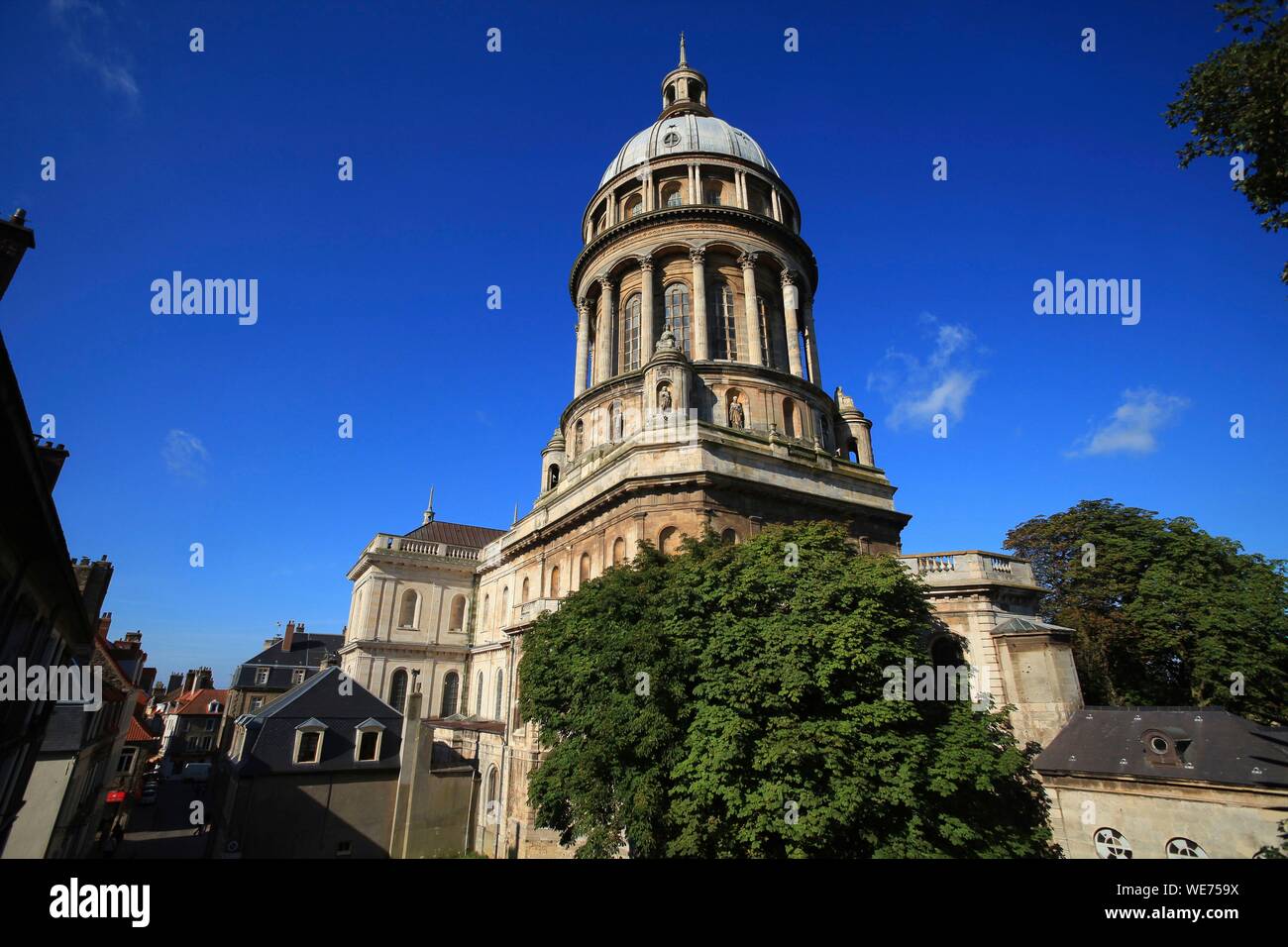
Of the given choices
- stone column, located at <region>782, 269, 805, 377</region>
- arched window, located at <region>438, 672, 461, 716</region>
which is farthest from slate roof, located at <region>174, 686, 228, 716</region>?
stone column, located at <region>782, 269, 805, 377</region>

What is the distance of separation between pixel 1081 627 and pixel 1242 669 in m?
5.37

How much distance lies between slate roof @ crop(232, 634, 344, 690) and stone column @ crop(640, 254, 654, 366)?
1794 inches

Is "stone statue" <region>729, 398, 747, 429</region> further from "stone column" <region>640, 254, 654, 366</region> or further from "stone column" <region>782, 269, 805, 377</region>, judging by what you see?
"stone column" <region>640, 254, 654, 366</region>

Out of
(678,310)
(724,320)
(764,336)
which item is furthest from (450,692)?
(764,336)

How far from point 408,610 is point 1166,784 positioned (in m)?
37.7

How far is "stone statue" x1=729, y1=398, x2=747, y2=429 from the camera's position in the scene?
94.1ft

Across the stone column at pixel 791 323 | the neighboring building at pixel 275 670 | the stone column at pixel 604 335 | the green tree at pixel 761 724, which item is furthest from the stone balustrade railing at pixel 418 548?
the green tree at pixel 761 724

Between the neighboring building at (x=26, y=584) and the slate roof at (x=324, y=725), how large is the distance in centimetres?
1115

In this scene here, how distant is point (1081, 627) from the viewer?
28.4 metres

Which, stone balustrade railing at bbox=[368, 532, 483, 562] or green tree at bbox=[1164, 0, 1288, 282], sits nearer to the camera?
green tree at bbox=[1164, 0, 1288, 282]

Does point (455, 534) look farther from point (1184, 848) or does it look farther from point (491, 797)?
point (1184, 848)

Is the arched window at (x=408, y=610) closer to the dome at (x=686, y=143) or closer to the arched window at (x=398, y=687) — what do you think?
the arched window at (x=398, y=687)
